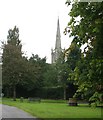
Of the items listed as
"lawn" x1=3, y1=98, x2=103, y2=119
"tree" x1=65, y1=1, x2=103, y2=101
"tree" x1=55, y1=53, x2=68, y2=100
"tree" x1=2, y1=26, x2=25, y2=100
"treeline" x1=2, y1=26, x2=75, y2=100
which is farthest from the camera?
"tree" x1=55, y1=53, x2=68, y2=100

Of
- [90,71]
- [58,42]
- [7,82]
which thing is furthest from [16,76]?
[58,42]

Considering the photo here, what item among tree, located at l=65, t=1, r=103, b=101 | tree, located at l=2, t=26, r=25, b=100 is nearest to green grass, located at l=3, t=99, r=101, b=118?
tree, located at l=65, t=1, r=103, b=101

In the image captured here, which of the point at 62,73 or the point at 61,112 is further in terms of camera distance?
the point at 62,73

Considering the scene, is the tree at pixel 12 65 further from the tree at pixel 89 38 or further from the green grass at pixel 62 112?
the tree at pixel 89 38

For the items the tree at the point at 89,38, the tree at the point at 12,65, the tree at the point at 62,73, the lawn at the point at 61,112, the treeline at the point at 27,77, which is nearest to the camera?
the tree at the point at 89,38

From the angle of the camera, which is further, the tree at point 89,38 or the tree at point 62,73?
the tree at point 62,73

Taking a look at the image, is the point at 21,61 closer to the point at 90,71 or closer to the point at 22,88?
the point at 22,88

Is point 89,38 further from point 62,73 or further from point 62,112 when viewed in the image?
point 62,73

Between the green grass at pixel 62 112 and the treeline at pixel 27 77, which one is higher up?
the treeline at pixel 27 77

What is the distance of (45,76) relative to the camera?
72.9m

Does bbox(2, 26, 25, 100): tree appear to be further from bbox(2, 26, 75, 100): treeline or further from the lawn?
the lawn

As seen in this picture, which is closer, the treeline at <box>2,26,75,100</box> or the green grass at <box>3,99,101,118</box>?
the green grass at <box>3,99,101,118</box>

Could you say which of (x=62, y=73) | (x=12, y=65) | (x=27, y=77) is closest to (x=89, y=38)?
(x=12, y=65)

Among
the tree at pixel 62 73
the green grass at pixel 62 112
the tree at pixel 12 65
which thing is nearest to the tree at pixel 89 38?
the green grass at pixel 62 112
